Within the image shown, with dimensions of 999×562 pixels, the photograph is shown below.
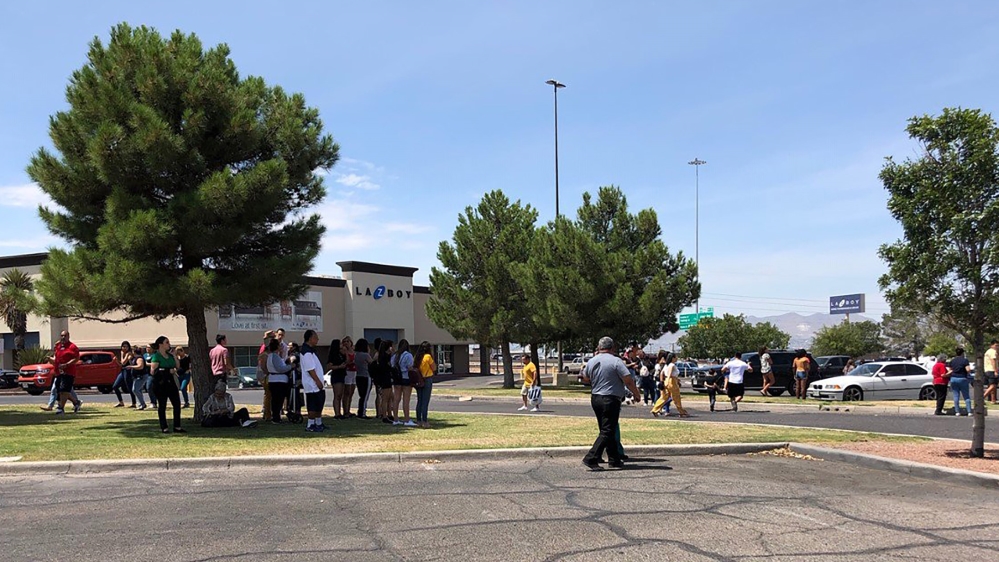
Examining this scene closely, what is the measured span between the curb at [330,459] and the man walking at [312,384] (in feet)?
10.1

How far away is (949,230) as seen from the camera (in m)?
10.1

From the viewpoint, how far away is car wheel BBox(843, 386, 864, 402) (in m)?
24.5

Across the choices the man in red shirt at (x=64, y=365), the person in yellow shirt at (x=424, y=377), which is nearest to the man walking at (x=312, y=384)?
the person in yellow shirt at (x=424, y=377)

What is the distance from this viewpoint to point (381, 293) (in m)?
52.7

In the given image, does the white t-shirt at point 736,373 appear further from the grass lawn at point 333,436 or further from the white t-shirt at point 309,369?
the white t-shirt at point 309,369

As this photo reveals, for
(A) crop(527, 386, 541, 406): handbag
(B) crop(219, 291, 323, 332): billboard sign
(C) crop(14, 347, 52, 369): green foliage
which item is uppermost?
(B) crop(219, 291, 323, 332): billboard sign

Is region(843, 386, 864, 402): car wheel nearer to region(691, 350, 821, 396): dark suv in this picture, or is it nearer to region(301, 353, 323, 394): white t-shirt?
region(691, 350, 821, 396): dark suv

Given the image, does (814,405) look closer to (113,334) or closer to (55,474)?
(55,474)

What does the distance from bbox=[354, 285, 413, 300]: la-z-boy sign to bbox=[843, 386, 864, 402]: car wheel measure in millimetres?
32759

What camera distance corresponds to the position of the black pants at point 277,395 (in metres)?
14.8

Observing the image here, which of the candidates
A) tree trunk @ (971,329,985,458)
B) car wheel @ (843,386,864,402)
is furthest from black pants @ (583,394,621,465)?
car wheel @ (843,386,864,402)

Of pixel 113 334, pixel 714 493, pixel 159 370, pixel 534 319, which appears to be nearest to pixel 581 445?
pixel 714 493

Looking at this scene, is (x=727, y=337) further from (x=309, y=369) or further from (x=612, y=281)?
(x=309, y=369)

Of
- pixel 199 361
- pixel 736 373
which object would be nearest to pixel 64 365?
pixel 199 361
